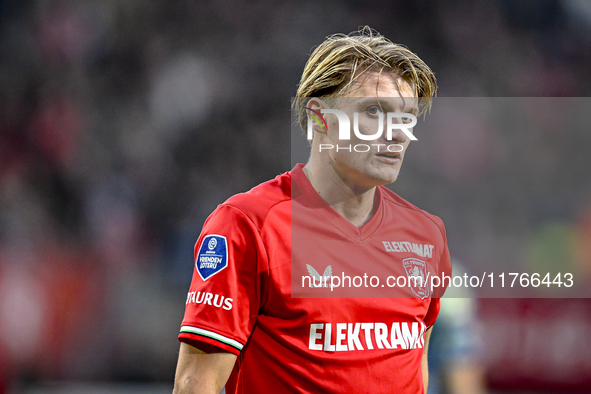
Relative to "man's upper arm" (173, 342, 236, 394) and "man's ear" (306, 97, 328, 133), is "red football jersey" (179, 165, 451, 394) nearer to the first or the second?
"man's upper arm" (173, 342, 236, 394)

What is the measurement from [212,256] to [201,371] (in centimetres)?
27

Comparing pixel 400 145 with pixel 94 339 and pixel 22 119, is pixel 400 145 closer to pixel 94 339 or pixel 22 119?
pixel 94 339

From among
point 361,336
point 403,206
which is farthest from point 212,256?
point 403,206

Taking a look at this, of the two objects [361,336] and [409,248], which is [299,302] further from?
[409,248]

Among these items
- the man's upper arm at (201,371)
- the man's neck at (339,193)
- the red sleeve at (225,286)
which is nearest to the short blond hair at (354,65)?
the man's neck at (339,193)

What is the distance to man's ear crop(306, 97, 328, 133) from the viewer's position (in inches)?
58.5

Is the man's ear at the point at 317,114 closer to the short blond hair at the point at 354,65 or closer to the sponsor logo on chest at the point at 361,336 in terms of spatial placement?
the short blond hair at the point at 354,65

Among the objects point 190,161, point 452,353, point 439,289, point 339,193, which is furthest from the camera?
point 190,161

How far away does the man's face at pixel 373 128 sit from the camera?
1406 millimetres

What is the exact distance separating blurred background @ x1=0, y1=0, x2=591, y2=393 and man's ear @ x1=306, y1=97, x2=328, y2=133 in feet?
8.02

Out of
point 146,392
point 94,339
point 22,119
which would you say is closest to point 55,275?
point 94,339

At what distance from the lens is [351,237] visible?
1492 millimetres

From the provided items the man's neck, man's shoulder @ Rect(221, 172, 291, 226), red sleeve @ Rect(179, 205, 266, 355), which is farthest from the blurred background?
red sleeve @ Rect(179, 205, 266, 355)

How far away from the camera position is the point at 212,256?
4.25 feet
